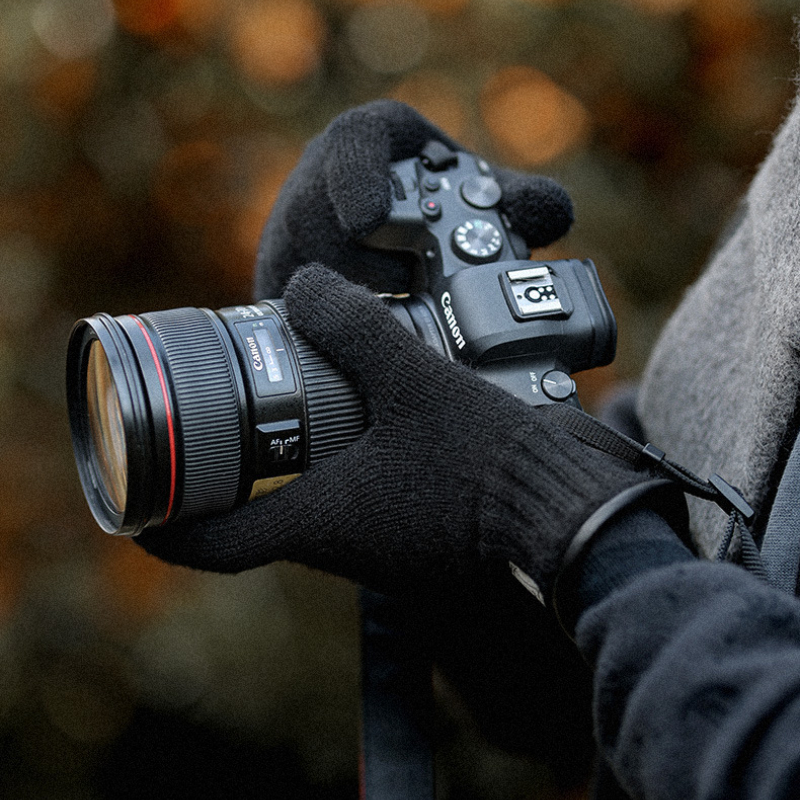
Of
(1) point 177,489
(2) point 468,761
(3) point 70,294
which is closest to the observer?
Result: (1) point 177,489

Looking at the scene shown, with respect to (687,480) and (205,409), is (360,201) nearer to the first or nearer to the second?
(205,409)

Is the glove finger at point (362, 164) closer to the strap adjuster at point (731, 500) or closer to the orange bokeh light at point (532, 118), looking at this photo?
the strap adjuster at point (731, 500)

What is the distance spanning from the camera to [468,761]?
1201mm

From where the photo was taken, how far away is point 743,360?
68 centimetres

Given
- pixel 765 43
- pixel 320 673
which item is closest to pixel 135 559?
pixel 320 673

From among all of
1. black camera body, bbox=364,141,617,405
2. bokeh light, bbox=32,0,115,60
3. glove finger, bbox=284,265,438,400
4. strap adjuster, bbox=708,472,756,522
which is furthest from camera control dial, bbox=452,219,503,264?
bokeh light, bbox=32,0,115,60

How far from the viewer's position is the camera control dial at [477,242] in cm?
68

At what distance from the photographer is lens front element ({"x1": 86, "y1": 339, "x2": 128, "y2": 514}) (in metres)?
0.61

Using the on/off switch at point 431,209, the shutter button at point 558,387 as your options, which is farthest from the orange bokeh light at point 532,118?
the shutter button at point 558,387

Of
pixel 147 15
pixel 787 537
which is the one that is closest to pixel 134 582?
pixel 147 15

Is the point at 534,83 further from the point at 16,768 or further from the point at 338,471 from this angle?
the point at 16,768

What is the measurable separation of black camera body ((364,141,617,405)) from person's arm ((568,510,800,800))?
0.21m

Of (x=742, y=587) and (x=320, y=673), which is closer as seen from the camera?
(x=742, y=587)

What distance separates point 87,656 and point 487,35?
0.98m
